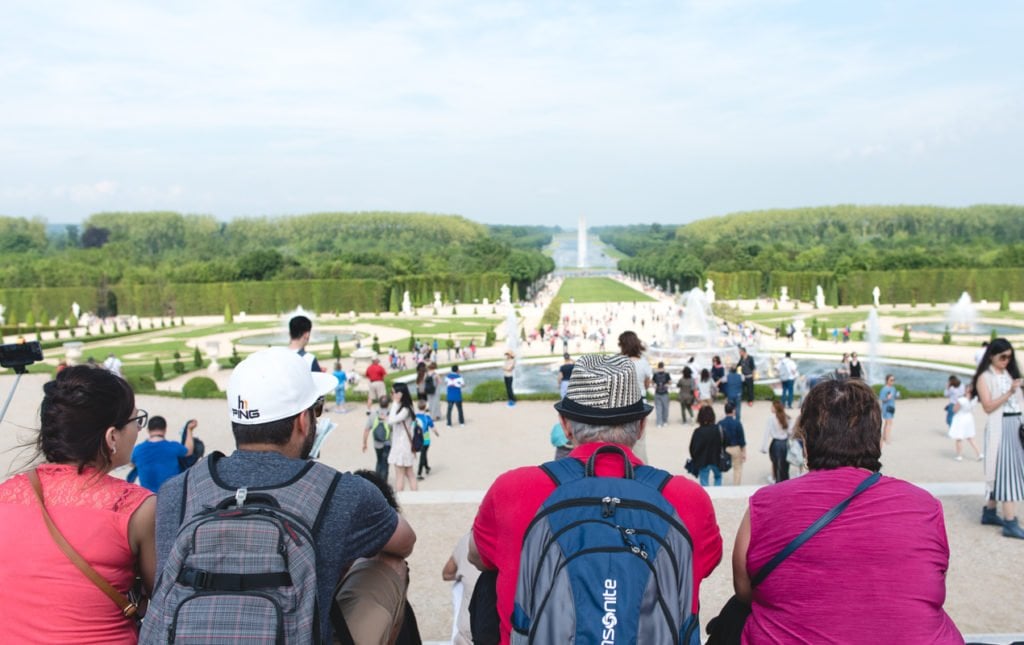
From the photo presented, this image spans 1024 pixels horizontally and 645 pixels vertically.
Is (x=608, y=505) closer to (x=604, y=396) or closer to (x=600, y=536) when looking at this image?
(x=600, y=536)

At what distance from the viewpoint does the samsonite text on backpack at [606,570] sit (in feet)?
6.61

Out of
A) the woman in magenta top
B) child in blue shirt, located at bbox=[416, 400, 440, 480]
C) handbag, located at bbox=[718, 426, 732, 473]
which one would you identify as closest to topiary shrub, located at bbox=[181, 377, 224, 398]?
child in blue shirt, located at bbox=[416, 400, 440, 480]

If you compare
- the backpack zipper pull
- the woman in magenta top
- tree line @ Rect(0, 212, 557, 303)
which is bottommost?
the woman in magenta top

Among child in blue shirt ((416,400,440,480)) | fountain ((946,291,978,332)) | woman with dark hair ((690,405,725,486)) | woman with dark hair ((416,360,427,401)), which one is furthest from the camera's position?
fountain ((946,291,978,332))

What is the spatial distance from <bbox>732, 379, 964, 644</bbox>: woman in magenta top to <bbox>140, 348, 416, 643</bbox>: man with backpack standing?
1.12m

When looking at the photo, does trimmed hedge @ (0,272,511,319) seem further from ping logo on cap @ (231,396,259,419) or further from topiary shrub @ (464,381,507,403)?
ping logo on cap @ (231,396,259,419)

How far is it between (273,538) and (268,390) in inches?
20.8

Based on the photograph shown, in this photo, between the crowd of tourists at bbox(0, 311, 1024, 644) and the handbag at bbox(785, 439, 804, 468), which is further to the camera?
the handbag at bbox(785, 439, 804, 468)

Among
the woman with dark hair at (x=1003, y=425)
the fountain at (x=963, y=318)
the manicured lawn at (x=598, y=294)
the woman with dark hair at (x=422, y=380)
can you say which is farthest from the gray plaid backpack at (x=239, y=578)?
the manicured lawn at (x=598, y=294)

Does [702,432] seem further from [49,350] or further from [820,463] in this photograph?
[49,350]

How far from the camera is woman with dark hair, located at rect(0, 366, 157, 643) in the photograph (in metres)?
2.39

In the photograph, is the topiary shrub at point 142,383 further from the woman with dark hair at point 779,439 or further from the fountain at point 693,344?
the woman with dark hair at point 779,439

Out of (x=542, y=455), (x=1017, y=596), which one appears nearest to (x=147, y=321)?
(x=542, y=455)

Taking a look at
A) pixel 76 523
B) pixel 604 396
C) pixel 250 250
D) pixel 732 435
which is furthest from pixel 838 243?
pixel 76 523
